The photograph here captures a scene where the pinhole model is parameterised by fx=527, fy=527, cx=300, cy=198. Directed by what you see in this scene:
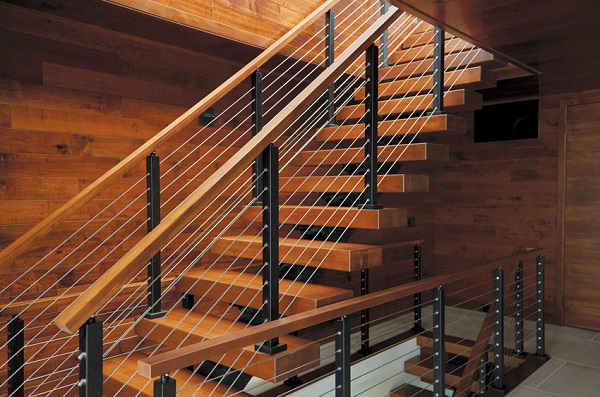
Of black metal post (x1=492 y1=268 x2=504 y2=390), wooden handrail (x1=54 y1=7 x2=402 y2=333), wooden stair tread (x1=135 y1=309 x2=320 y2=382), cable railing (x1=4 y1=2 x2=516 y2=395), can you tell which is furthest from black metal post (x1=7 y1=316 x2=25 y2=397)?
black metal post (x1=492 y1=268 x2=504 y2=390)

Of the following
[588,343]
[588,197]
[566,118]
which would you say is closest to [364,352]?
[588,343]

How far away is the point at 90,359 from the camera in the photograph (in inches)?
52.6

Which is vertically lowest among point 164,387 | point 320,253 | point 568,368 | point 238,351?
point 568,368

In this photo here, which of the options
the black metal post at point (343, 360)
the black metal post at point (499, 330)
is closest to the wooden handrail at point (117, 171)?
the black metal post at point (343, 360)

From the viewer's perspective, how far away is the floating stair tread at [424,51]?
3.45m

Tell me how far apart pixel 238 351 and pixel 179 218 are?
2.56ft

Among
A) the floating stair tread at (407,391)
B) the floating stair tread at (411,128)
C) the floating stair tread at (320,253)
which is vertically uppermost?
the floating stair tread at (411,128)

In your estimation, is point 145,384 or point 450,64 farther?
point 450,64

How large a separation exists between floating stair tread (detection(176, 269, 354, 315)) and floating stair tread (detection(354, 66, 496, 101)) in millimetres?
1432

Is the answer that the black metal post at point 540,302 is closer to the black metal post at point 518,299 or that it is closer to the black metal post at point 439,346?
the black metal post at point 518,299

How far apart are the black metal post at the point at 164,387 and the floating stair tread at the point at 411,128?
1.88 meters

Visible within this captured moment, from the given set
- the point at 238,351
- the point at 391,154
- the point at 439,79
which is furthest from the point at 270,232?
the point at 439,79

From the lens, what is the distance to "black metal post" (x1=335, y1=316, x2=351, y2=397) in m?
1.97

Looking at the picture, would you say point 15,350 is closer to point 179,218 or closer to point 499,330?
point 179,218
